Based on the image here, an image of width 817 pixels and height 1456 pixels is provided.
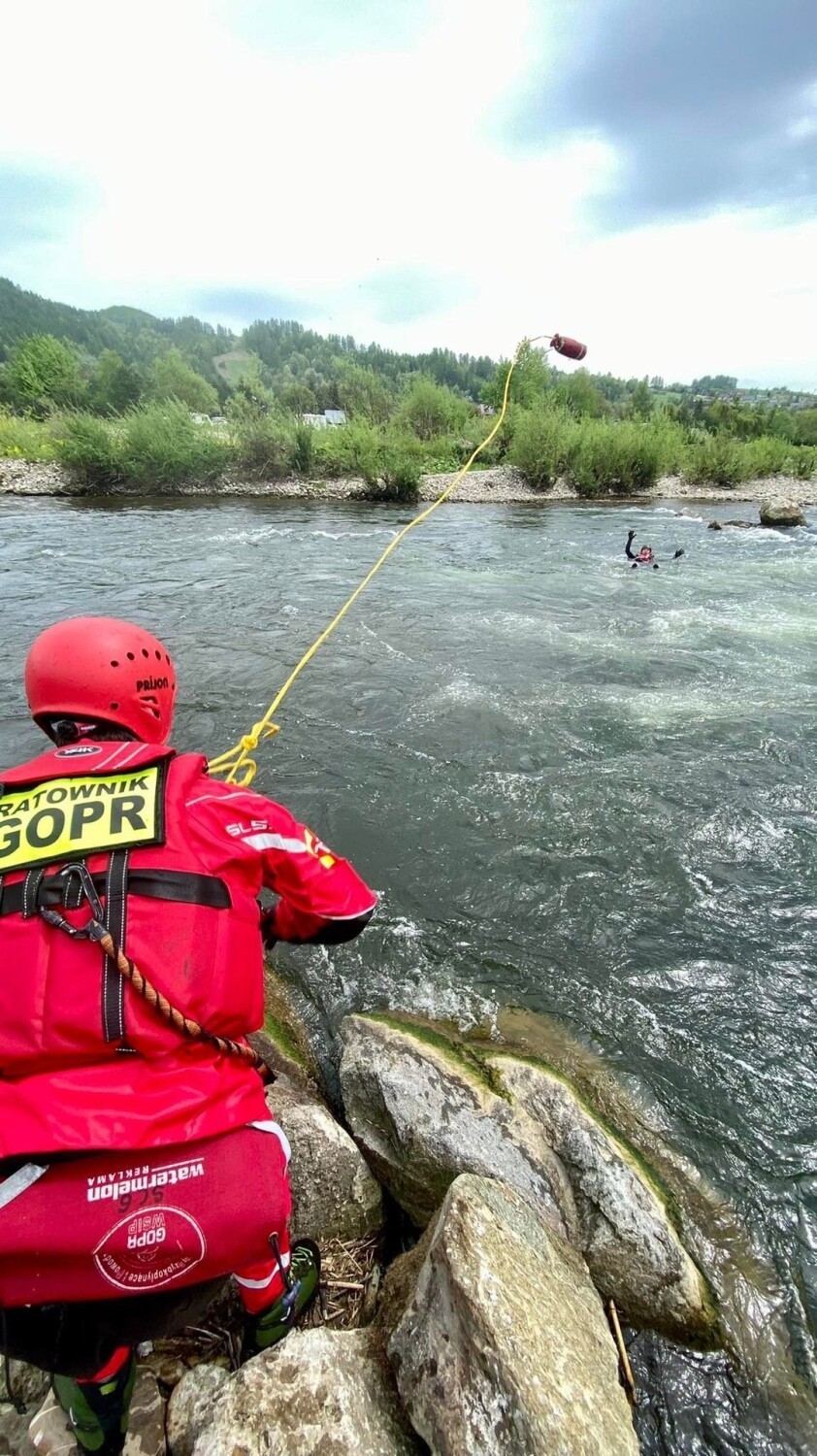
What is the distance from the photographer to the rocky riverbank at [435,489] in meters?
24.5

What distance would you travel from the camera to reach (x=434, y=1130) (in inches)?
104

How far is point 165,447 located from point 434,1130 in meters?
27.4

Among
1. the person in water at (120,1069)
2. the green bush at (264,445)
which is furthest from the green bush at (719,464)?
the person in water at (120,1069)

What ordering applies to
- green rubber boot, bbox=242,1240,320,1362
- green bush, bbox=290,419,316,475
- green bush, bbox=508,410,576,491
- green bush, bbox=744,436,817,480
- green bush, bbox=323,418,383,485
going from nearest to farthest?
green rubber boot, bbox=242,1240,320,1362 → green bush, bbox=323,418,383,485 → green bush, bbox=290,419,316,475 → green bush, bbox=508,410,576,491 → green bush, bbox=744,436,817,480

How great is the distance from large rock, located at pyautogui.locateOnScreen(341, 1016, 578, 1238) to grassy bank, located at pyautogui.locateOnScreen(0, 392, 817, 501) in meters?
24.6

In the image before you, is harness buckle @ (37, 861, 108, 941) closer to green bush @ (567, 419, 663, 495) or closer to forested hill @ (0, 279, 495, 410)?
green bush @ (567, 419, 663, 495)

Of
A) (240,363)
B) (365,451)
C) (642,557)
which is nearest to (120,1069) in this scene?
(642,557)

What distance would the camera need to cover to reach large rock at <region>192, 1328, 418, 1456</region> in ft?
5.47

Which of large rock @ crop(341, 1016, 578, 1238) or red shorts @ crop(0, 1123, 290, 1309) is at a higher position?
red shorts @ crop(0, 1123, 290, 1309)

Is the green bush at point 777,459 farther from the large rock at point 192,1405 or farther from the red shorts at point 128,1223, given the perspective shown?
the large rock at point 192,1405

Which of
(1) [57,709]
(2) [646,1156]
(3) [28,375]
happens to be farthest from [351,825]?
(3) [28,375]

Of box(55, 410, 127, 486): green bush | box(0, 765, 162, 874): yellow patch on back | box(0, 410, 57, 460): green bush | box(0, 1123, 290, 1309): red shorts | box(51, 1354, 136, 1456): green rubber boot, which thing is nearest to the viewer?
box(0, 1123, 290, 1309): red shorts

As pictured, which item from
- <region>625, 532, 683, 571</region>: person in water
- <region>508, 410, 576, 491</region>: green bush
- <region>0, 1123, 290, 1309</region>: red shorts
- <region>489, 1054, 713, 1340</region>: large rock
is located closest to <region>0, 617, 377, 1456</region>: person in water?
<region>0, 1123, 290, 1309</region>: red shorts

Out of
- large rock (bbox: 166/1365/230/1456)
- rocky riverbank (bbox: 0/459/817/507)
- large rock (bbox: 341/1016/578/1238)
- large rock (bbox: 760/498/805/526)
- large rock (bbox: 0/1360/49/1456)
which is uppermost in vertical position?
rocky riverbank (bbox: 0/459/817/507)
